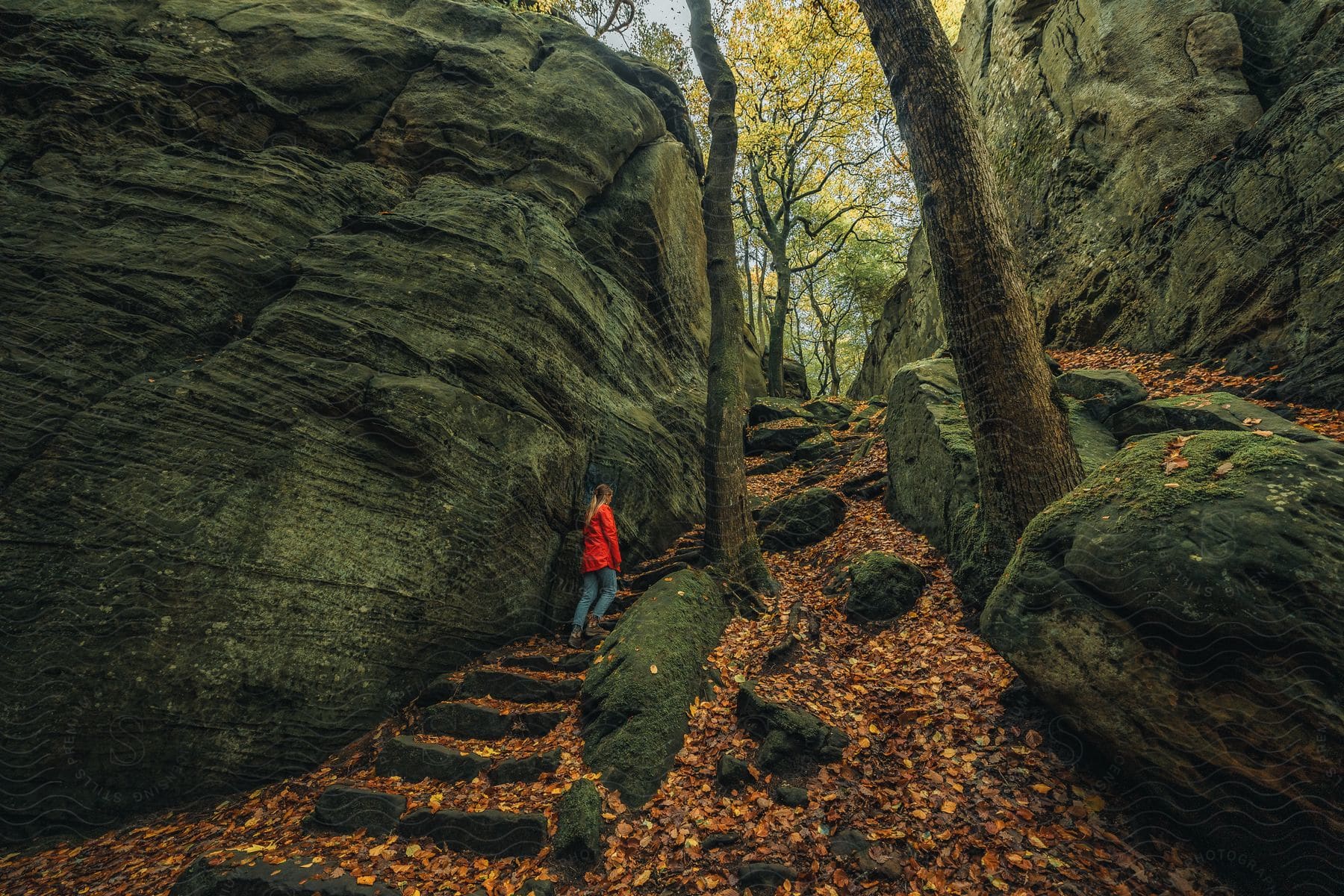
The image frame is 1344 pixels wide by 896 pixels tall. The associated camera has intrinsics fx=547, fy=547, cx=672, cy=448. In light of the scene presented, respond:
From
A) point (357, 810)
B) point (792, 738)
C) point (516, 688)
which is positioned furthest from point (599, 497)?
point (357, 810)

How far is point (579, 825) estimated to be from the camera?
4156mm

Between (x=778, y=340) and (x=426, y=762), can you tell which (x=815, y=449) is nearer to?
(x=778, y=340)

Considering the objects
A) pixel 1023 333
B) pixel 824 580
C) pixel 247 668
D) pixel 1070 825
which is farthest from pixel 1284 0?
pixel 247 668

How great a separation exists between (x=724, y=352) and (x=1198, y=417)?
545 cm

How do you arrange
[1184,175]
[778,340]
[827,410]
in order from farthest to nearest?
1. [778,340]
2. [827,410]
3. [1184,175]

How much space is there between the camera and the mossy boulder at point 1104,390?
688cm

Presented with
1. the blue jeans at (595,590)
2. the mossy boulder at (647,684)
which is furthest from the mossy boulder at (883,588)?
the blue jeans at (595,590)

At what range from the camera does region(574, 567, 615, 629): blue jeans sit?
23.1 ft

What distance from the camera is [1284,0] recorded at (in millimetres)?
8656

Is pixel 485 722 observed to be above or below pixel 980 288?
below

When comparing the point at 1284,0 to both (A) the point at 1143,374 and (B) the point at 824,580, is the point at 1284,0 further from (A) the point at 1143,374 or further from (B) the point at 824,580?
(B) the point at 824,580

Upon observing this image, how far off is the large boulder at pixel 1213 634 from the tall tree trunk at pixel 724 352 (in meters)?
3.99

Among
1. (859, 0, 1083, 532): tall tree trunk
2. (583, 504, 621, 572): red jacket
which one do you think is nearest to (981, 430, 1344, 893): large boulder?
(859, 0, 1083, 532): tall tree trunk

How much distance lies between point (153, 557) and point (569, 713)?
411 centimetres
